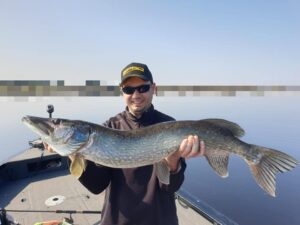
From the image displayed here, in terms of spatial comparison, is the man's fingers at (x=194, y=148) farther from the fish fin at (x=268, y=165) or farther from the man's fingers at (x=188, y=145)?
the fish fin at (x=268, y=165)

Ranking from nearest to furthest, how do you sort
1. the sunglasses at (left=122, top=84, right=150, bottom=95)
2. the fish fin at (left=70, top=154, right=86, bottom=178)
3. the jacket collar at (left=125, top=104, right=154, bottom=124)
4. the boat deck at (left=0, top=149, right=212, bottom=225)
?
the fish fin at (left=70, top=154, right=86, bottom=178)
the sunglasses at (left=122, top=84, right=150, bottom=95)
the jacket collar at (left=125, top=104, right=154, bottom=124)
the boat deck at (left=0, top=149, right=212, bottom=225)

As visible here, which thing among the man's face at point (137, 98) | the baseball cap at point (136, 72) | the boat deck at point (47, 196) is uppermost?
the baseball cap at point (136, 72)

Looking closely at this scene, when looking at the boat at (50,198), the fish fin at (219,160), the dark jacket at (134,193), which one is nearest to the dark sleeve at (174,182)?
the dark jacket at (134,193)

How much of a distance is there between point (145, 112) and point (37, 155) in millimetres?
6800

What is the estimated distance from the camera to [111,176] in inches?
119

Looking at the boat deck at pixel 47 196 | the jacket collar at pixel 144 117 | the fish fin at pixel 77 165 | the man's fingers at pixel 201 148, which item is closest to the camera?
the fish fin at pixel 77 165

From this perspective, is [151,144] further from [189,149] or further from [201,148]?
[201,148]

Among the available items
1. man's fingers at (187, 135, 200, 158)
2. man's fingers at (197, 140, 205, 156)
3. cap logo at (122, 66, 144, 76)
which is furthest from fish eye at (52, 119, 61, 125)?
man's fingers at (197, 140, 205, 156)

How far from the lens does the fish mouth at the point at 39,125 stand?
107 inches

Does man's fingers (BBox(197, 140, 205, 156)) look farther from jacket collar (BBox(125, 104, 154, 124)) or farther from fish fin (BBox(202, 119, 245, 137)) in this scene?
jacket collar (BBox(125, 104, 154, 124))

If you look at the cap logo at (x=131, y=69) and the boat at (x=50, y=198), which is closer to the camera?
the cap logo at (x=131, y=69)

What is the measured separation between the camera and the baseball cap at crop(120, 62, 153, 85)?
120 inches

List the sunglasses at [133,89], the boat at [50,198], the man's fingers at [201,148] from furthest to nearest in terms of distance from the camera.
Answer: the boat at [50,198]
the sunglasses at [133,89]
the man's fingers at [201,148]

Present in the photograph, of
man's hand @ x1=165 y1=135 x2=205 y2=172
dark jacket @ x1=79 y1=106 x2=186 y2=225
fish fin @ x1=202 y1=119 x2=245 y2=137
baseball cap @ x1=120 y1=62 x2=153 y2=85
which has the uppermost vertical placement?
baseball cap @ x1=120 y1=62 x2=153 y2=85
